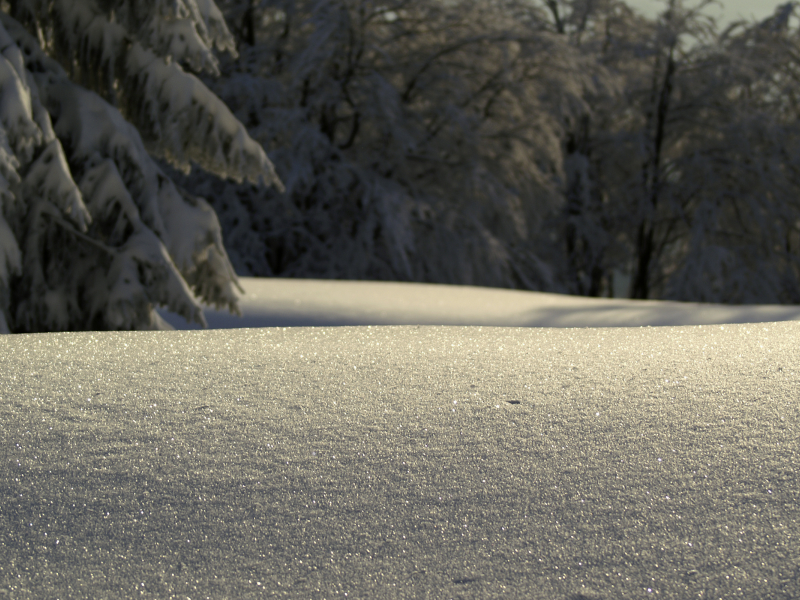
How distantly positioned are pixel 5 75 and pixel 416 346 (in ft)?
9.03

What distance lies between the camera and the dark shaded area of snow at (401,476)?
1.78m

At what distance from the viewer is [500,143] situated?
1330cm

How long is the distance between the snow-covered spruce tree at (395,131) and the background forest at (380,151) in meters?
0.04

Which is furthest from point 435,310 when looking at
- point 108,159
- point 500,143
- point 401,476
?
point 500,143

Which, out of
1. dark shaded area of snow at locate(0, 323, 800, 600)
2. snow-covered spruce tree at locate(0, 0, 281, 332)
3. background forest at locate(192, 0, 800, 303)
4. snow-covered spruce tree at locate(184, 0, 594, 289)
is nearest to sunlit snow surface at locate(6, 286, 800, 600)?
dark shaded area of snow at locate(0, 323, 800, 600)

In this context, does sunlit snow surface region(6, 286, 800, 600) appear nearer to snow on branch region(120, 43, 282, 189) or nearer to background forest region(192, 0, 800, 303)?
snow on branch region(120, 43, 282, 189)

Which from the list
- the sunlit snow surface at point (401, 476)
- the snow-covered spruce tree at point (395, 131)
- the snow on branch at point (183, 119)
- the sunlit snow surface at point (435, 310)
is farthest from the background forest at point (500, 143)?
the sunlit snow surface at point (401, 476)

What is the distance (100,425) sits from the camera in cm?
253

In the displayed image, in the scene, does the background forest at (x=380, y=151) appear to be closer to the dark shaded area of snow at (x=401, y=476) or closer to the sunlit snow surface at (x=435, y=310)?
the sunlit snow surface at (x=435, y=310)

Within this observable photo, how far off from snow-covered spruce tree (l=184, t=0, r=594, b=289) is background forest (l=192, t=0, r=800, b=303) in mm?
36

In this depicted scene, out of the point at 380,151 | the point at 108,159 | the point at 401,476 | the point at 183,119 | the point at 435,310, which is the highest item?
the point at 380,151

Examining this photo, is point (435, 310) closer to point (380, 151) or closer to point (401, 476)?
point (401, 476)

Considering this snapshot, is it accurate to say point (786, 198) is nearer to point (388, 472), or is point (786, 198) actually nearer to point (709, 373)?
point (709, 373)

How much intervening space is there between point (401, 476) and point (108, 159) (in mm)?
3470
